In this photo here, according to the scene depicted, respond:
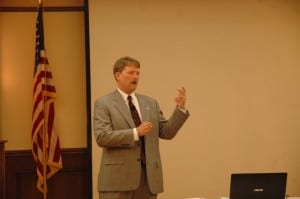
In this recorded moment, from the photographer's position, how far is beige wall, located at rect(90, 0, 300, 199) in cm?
474

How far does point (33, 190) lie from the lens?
4.90 metres

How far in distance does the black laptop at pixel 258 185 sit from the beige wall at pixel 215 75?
2.39 metres

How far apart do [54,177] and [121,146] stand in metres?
2.38

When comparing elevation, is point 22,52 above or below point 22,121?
above

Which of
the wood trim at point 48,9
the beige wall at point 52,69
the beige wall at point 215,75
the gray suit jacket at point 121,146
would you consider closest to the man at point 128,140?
the gray suit jacket at point 121,146

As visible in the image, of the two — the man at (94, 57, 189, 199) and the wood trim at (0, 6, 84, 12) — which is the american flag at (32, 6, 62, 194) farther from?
the man at (94, 57, 189, 199)

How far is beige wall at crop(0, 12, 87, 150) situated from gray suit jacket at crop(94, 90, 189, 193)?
6.92 ft

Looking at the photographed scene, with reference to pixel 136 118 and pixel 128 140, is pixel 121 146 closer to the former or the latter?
pixel 128 140

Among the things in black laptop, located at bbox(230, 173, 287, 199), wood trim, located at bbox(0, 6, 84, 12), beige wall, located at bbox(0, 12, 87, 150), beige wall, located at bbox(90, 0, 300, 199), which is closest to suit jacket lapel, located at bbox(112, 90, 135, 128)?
black laptop, located at bbox(230, 173, 287, 199)

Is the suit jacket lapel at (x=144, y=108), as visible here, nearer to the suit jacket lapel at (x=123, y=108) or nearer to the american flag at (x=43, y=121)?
the suit jacket lapel at (x=123, y=108)

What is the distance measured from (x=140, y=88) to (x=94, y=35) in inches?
27.2

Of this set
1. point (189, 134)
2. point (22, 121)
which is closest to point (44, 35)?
point (22, 121)

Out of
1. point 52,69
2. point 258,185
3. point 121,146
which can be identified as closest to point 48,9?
point 52,69

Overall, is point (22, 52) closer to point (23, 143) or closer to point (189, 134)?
point (23, 143)
